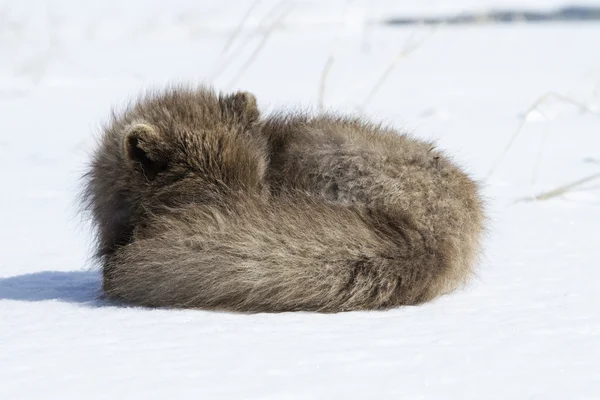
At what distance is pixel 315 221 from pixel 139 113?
108 cm

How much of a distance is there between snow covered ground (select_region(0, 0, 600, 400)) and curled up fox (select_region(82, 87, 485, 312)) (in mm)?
140

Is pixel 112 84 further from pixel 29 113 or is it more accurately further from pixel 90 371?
pixel 90 371

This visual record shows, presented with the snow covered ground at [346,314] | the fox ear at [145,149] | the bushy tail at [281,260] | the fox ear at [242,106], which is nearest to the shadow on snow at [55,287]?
the snow covered ground at [346,314]

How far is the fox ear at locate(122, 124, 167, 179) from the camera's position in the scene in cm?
358

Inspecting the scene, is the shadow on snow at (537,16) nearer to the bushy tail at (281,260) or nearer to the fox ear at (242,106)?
the fox ear at (242,106)

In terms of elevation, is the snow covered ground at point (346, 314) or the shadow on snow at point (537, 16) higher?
the shadow on snow at point (537, 16)

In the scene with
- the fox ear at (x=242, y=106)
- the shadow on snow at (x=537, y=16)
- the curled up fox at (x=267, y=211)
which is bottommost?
the curled up fox at (x=267, y=211)

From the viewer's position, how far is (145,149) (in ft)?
11.8

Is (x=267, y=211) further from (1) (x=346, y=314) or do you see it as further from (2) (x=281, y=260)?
(1) (x=346, y=314)

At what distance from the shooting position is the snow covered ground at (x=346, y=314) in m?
2.37

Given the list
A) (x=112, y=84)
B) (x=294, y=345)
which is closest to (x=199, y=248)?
(x=294, y=345)

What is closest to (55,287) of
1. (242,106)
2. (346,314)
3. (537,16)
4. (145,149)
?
(145,149)

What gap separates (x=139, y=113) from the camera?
389 cm

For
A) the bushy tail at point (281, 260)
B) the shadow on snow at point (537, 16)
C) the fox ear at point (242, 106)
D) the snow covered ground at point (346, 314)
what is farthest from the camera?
the shadow on snow at point (537, 16)
